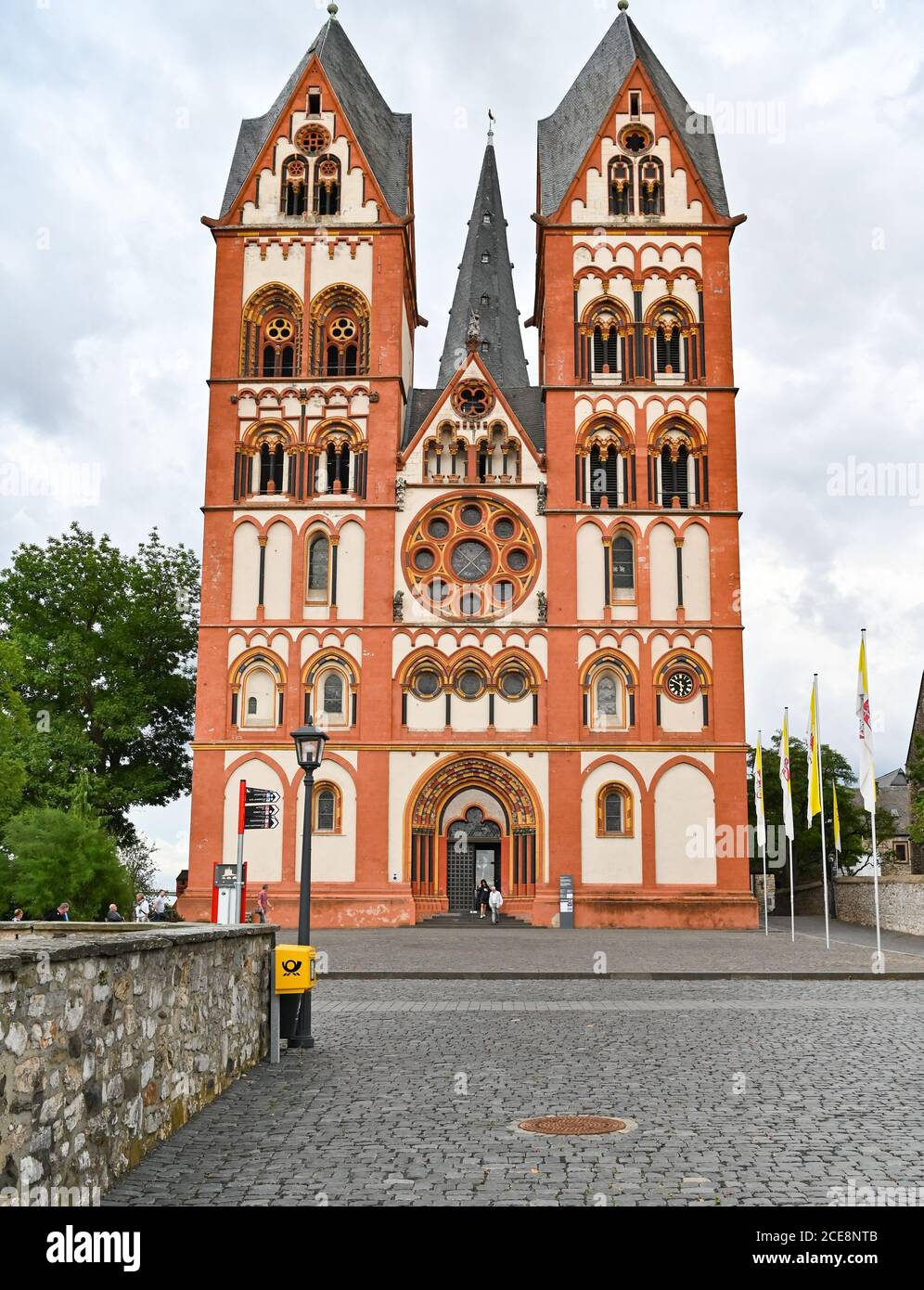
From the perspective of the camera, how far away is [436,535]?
146 feet

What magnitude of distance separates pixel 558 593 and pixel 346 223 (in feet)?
47.7

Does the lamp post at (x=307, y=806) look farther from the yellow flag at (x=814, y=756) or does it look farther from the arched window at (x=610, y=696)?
the arched window at (x=610, y=696)

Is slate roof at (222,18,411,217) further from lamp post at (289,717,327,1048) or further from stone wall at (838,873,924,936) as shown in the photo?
lamp post at (289,717,327,1048)

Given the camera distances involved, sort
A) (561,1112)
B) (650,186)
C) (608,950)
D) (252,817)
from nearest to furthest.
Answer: (561,1112) → (252,817) → (608,950) → (650,186)

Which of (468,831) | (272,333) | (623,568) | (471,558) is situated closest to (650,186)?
(623,568)

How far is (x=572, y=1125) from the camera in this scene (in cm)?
919

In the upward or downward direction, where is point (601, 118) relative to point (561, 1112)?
upward

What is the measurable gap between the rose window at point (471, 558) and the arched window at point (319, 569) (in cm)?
252

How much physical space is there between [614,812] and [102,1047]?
3626 cm

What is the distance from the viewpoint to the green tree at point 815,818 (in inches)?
2427

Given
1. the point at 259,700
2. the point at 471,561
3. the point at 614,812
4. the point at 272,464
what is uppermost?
the point at 272,464

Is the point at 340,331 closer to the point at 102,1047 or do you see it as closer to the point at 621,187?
the point at 621,187
